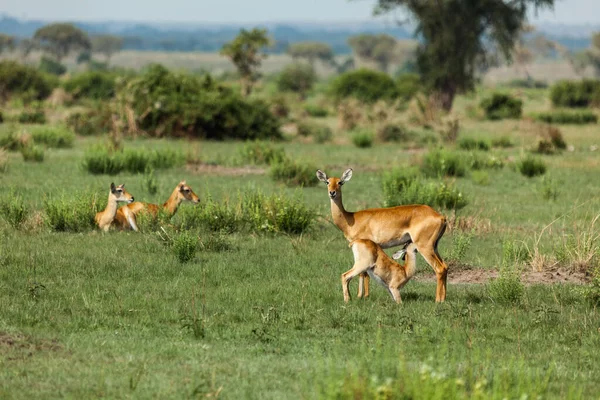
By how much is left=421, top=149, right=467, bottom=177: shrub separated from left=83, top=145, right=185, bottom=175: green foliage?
561cm

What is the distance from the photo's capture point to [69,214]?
1473 centimetres

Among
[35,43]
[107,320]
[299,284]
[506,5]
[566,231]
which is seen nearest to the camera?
[107,320]

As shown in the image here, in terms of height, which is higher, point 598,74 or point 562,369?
point 562,369

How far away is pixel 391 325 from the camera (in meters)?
9.84

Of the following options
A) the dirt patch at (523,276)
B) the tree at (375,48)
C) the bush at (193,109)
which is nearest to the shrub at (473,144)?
the bush at (193,109)

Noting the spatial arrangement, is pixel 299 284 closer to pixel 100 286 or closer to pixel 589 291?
pixel 100 286

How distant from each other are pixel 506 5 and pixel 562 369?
40417 mm

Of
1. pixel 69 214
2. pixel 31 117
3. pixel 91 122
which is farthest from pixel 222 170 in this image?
pixel 31 117

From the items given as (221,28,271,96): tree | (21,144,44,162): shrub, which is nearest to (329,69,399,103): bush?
(221,28,271,96): tree

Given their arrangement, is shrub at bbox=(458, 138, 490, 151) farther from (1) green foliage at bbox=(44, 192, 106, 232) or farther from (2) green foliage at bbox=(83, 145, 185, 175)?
(1) green foliage at bbox=(44, 192, 106, 232)

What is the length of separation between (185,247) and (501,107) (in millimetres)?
35474

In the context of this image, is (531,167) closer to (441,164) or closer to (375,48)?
(441,164)

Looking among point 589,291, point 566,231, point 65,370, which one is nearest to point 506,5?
point 566,231

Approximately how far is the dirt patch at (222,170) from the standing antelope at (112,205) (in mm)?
8362
